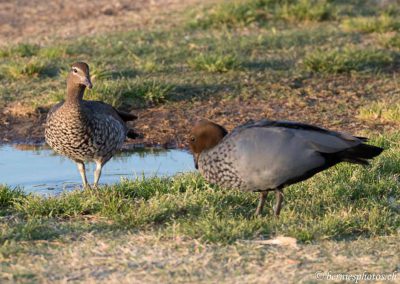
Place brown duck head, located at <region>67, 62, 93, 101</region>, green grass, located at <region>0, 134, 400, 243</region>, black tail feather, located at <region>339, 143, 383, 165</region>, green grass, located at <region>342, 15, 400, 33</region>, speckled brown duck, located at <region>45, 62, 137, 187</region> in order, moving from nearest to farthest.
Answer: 1. green grass, located at <region>0, 134, 400, 243</region>
2. black tail feather, located at <region>339, 143, 383, 165</region>
3. speckled brown duck, located at <region>45, 62, 137, 187</region>
4. brown duck head, located at <region>67, 62, 93, 101</region>
5. green grass, located at <region>342, 15, 400, 33</region>

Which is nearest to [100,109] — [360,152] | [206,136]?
[206,136]

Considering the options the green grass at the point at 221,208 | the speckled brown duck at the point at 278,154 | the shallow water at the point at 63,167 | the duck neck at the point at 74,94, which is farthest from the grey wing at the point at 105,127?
the speckled brown duck at the point at 278,154

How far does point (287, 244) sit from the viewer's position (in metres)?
6.14

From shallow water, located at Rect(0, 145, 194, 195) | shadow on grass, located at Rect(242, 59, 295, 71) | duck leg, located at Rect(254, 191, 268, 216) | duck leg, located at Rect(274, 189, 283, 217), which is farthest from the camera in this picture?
shadow on grass, located at Rect(242, 59, 295, 71)

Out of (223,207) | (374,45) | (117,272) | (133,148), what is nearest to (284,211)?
(223,207)

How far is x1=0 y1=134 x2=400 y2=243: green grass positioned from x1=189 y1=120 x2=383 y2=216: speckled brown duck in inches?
11.1

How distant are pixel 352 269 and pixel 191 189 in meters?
1.83

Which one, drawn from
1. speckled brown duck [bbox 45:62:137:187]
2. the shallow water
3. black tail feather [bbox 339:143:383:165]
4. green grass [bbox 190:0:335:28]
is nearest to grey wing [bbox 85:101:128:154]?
speckled brown duck [bbox 45:62:137:187]

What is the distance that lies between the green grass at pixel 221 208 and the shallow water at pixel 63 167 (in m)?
1.14

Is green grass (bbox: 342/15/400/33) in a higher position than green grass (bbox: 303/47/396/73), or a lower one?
higher

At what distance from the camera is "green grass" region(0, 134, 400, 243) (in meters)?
6.33

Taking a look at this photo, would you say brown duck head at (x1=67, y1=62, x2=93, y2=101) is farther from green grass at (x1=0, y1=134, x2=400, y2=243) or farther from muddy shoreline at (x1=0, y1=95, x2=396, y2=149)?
muddy shoreline at (x1=0, y1=95, x2=396, y2=149)

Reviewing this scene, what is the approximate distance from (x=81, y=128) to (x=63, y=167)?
1.51 metres

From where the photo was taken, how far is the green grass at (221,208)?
6332 mm
